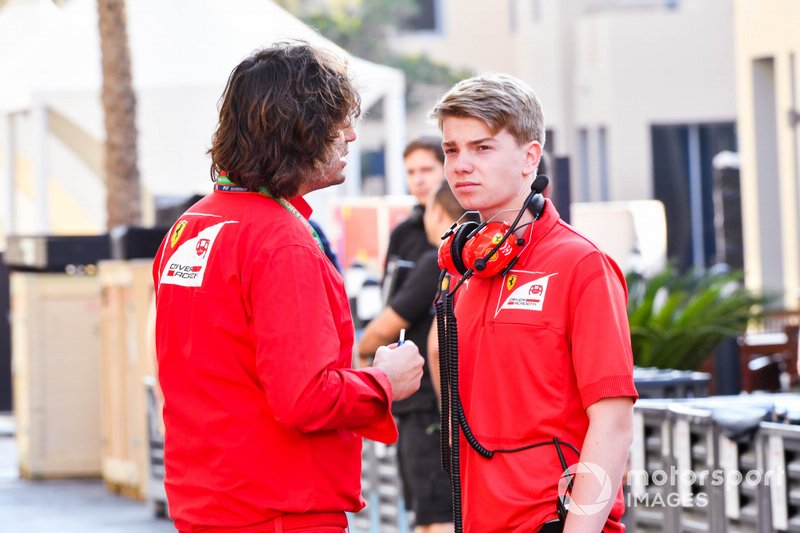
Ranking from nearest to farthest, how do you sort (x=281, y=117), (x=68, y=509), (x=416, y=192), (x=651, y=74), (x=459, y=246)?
(x=281, y=117) < (x=459, y=246) < (x=416, y=192) < (x=68, y=509) < (x=651, y=74)

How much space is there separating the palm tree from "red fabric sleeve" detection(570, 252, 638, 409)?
1333 cm

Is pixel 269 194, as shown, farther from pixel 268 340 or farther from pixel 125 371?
pixel 125 371

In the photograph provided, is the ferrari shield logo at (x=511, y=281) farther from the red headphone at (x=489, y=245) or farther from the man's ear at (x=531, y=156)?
the man's ear at (x=531, y=156)

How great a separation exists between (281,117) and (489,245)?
1.98ft

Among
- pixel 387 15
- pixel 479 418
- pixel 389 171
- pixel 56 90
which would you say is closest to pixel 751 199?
pixel 389 171

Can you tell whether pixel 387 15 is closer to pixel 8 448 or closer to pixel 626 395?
pixel 8 448

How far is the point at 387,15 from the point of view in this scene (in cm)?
3988

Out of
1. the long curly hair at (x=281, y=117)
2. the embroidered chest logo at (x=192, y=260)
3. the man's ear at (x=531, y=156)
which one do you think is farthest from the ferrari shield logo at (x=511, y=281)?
the embroidered chest logo at (x=192, y=260)

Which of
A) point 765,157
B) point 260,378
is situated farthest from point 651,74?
point 260,378

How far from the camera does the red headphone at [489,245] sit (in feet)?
11.6

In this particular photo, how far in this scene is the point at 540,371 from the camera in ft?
11.3

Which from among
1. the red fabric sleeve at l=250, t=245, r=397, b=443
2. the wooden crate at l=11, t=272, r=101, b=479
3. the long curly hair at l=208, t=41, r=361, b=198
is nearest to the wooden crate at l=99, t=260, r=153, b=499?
the wooden crate at l=11, t=272, r=101, b=479

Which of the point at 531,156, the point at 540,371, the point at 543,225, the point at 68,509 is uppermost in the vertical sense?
the point at 531,156

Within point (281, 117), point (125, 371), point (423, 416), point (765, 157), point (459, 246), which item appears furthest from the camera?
point (765, 157)
